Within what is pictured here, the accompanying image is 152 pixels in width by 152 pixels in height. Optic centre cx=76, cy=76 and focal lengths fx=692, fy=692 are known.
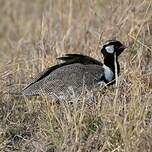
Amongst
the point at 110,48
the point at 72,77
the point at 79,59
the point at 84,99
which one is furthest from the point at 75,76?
the point at 84,99

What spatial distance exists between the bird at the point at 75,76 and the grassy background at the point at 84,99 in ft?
0.43

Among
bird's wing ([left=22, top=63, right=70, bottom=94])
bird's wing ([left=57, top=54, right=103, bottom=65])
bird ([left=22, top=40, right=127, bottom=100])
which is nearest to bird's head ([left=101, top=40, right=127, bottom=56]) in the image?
bird ([left=22, top=40, right=127, bottom=100])

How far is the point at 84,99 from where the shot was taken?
4.84 meters

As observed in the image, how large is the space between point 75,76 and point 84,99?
0.85 metres

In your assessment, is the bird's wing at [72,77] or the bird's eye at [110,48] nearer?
the bird's wing at [72,77]

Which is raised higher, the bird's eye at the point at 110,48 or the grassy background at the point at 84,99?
the bird's eye at the point at 110,48

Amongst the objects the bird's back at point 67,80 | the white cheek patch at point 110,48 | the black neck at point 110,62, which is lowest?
the bird's back at point 67,80

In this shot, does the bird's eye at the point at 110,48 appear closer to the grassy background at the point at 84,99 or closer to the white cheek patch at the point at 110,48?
the white cheek patch at the point at 110,48

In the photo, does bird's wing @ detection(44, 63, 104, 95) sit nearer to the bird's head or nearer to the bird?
the bird

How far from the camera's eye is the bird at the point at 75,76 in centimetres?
562

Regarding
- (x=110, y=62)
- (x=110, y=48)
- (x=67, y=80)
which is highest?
(x=110, y=48)

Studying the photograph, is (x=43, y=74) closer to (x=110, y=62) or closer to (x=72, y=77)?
(x=72, y=77)

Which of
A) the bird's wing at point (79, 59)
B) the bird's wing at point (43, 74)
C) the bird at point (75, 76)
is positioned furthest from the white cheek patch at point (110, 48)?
the bird's wing at point (43, 74)

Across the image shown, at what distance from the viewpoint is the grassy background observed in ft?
14.8
